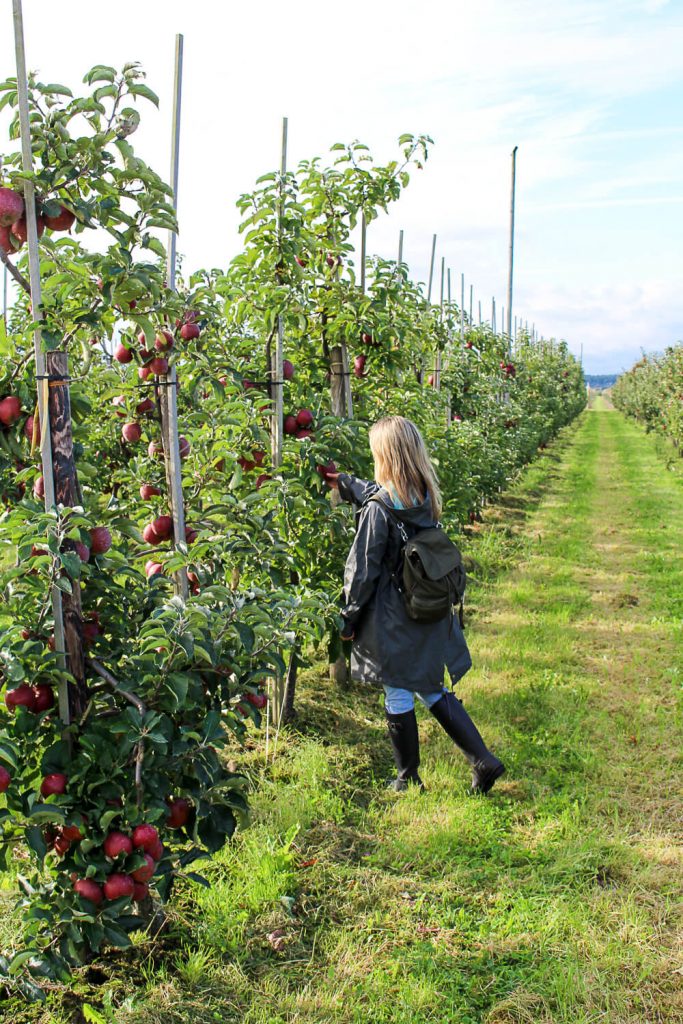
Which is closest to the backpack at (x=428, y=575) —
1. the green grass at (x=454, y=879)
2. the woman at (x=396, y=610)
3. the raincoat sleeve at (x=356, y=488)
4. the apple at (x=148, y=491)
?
the woman at (x=396, y=610)

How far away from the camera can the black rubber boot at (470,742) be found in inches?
135

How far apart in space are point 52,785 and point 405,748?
1778 mm

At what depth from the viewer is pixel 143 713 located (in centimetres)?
199

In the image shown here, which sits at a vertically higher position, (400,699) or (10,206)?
(10,206)

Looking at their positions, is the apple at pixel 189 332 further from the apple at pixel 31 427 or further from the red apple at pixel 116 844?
the red apple at pixel 116 844

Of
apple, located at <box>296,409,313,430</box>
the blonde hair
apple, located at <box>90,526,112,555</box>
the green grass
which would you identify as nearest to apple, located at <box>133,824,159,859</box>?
the green grass

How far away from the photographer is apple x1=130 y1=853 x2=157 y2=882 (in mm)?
2002

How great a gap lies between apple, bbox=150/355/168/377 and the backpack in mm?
1177

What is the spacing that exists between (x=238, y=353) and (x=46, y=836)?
8.01 ft

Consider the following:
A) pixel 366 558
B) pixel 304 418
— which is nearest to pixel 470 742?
pixel 366 558

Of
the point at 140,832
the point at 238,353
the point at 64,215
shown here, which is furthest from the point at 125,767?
the point at 238,353

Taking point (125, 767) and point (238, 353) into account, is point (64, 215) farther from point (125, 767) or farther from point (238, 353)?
point (238, 353)

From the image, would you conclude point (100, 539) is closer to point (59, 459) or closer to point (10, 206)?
point (59, 459)

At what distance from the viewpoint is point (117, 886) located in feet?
6.42
